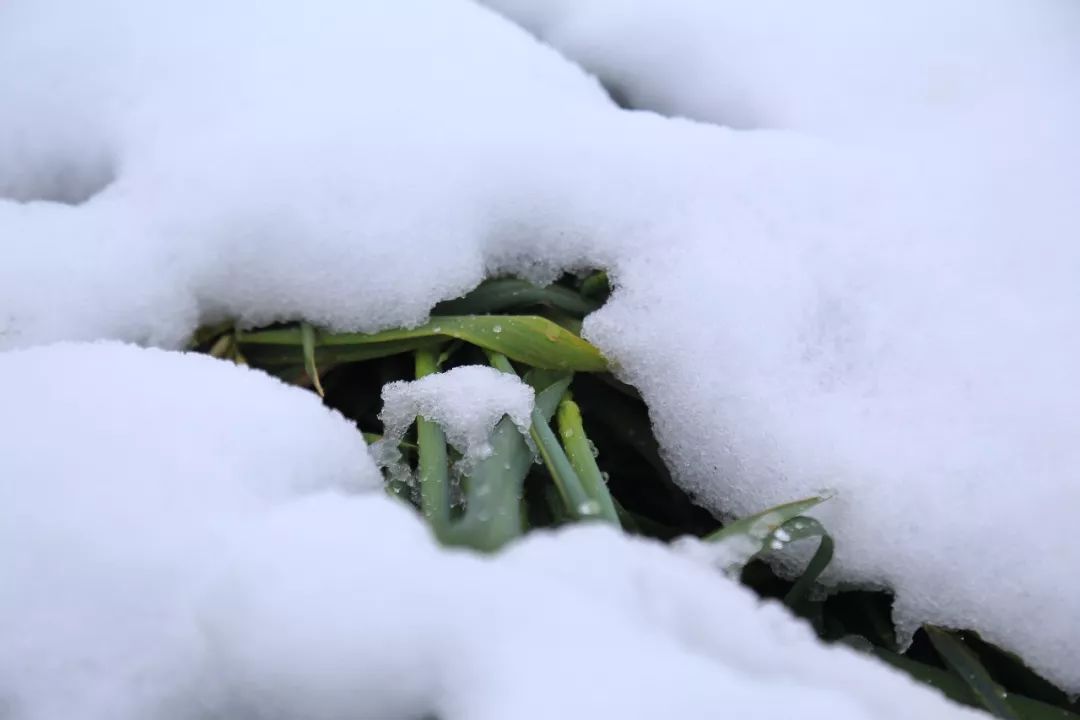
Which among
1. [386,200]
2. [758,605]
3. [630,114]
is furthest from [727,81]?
[758,605]

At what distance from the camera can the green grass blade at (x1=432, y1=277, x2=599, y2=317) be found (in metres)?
0.81

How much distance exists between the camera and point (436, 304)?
31.7 inches

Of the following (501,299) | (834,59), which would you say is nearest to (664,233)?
(501,299)

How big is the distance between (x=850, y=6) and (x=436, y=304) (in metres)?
0.74

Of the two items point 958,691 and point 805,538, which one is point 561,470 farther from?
point 958,691

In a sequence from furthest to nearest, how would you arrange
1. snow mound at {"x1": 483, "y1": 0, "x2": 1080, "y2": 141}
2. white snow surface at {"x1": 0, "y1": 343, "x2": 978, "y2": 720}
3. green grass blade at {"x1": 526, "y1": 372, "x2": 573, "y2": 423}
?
snow mound at {"x1": 483, "y1": 0, "x2": 1080, "y2": 141} < green grass blade at {"x1": 526, "y1": 372, "x2": 573, "y2": 423} < white snow surface at {"x1": 0, "y1": 343, "x2": 978, "y2": 720}

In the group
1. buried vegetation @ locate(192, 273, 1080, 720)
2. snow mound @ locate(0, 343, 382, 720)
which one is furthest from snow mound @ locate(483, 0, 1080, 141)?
snow mound @ locate(0, 343, 382, 720)

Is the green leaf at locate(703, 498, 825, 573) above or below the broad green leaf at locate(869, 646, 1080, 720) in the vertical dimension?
above

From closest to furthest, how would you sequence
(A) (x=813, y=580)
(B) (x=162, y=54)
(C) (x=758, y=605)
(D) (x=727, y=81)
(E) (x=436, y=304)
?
1. (C) (x=758, y=605)
2. (A) (x=813, y=580)
3. (E) (x=436, y=304)
4. (B) (x=162, y=54)
5. (D) (x=727, y=81)

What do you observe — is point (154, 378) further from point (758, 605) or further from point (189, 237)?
point (758, 605)

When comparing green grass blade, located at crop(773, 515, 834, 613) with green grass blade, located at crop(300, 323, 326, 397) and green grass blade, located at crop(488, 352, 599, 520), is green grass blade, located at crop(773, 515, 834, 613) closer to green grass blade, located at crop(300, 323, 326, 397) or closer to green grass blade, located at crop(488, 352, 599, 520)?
green grass blade, located at crop(488, 352, 599, 520)

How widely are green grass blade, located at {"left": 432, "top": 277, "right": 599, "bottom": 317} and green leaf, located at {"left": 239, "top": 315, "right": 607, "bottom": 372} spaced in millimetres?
29

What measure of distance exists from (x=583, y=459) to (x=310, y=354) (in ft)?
0.84

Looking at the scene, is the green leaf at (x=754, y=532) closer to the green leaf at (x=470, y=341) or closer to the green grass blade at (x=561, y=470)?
the green grass blade at (x=561, y=470)
